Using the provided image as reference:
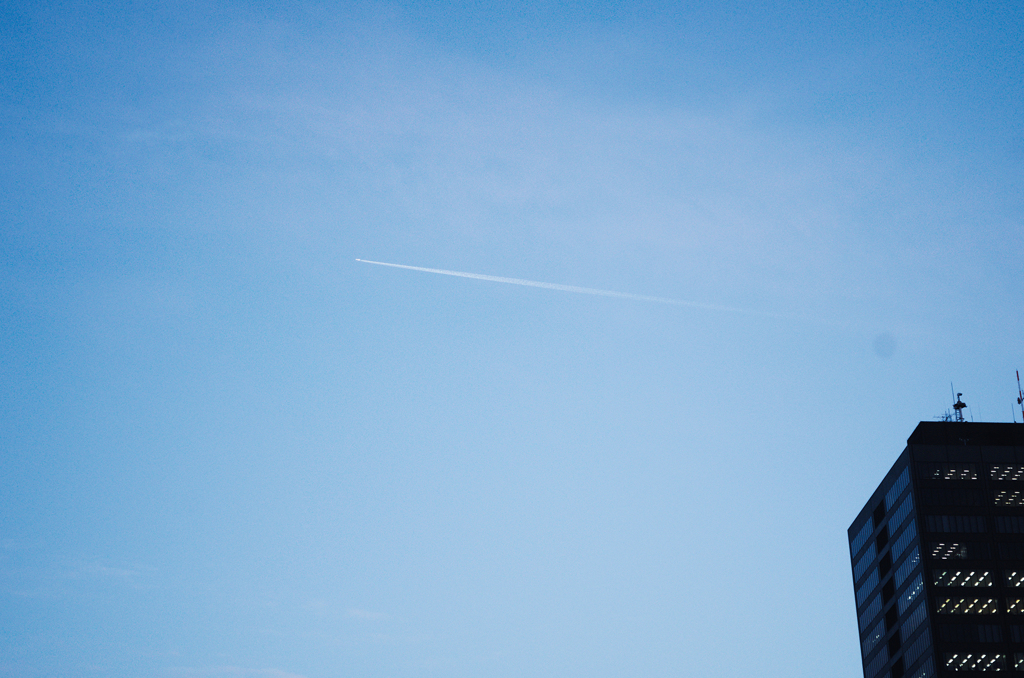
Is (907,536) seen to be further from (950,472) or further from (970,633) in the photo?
(970,633)

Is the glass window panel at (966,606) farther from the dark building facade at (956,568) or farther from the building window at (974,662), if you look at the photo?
the building window at (974,662)

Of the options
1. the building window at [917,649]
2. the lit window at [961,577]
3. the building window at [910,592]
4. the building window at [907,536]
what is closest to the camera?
the building window at [917,649]

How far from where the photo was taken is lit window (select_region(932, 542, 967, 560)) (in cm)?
18912

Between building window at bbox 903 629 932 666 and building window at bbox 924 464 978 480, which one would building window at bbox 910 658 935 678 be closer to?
building window at bbox 903 629 932 666

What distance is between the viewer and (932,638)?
183375 mm

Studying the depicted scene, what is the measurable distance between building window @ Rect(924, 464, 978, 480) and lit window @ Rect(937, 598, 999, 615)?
70.5 feet

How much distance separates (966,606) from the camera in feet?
613

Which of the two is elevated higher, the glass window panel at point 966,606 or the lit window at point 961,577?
the lit window at point 961,577

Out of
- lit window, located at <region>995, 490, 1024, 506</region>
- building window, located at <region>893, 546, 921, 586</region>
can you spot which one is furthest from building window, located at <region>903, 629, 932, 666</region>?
lit window, located at <region>995, 490, 1024, 506</region>

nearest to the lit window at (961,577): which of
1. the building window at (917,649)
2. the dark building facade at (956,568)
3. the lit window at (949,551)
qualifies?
the dark building facade at (956,568)

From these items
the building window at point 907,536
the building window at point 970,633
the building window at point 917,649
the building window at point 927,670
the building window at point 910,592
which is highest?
the building window at point 907,536

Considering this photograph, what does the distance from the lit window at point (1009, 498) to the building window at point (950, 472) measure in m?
5.12

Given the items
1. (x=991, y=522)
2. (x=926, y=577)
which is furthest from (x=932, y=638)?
(x=991, y=522)

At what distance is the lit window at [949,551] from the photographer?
18912 centimetres
